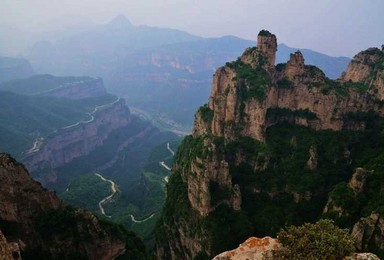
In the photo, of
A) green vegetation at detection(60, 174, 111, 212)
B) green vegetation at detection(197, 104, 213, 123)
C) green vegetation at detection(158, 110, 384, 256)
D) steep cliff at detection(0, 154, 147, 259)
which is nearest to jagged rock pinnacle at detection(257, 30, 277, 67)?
green vegetation at detection(158, 110, 384, 256)

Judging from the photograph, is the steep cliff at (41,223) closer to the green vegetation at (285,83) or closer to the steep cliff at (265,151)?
the steep cliff at (265,151)

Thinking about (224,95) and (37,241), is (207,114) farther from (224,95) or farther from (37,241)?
(37,241)

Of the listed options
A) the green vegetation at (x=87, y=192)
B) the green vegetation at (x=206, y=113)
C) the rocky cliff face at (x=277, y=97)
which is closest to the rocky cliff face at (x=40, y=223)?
the rocky cliff face at (x=277, y=97)

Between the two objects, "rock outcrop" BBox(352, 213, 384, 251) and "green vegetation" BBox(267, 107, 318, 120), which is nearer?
"rock outcrop" BBox(352, 213, 384, 251)

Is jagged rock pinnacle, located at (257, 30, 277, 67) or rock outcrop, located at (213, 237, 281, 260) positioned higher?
jagged rock pinnacle, located at (257, 30, 277, 67)

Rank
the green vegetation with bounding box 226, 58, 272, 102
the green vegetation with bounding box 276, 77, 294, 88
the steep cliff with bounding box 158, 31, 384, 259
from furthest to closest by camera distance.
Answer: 1. the green vegetation with bounding box 276, 77, 294, 88
2. the green vegetation with bounding box 226, 58, 272, 102
3. the steep cliff with bounding box 158, 31, 384, 259

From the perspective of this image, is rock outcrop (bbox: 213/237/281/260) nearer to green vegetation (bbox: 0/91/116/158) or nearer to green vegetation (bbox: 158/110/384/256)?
green vegetation (bbox: 158/110/384/256)

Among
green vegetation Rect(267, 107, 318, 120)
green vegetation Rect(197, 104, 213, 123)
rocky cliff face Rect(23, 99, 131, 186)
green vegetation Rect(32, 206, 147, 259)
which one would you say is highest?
green vegetation Rect(267, 107, 318, 120)

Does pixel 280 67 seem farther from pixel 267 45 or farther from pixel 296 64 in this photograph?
pixel 267 45
